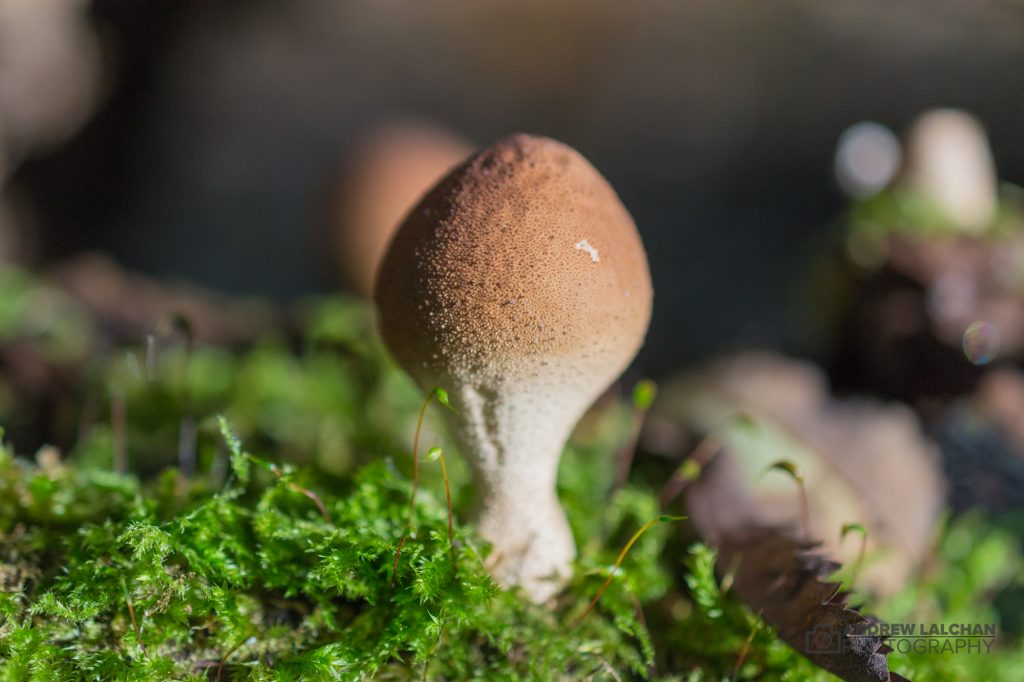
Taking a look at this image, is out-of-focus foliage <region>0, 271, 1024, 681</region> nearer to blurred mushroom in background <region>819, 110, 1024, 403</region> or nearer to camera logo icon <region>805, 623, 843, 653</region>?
camera logo icon <region>805, 623, 843, 653</region>

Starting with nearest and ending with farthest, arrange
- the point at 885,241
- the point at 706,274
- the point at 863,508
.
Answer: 1. the point at 863,508
2. the point at 885,241
3. the point at 706,274

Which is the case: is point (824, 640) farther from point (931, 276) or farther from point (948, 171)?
point (948, 171)

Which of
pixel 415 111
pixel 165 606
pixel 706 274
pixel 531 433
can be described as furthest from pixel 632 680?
pixel 415 111

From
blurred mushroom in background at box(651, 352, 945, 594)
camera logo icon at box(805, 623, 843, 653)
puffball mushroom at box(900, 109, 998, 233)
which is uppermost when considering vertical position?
puffball mushroom at box(900, 109, 998, 233)

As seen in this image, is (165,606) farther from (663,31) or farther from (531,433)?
(663,31)

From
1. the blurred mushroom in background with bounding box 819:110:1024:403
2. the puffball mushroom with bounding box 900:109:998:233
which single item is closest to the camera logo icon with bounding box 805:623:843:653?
the blurred mushroom in background with bounding box 819:110:1024:403

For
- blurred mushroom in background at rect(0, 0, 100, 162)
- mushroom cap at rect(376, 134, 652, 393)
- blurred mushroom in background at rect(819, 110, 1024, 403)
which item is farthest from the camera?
blurred mushroom in background at rect(0, 0, 100, 162)

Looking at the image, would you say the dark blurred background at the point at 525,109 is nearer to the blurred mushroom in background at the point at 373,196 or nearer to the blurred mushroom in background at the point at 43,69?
the blurred mushroom in background at the point at 43,69
